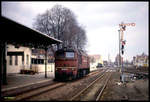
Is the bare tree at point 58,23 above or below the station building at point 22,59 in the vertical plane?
above

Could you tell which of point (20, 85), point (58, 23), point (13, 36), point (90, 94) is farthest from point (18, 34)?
A: point (58, 23)

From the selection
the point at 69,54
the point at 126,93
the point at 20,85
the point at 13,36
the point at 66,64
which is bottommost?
the point at 126,93

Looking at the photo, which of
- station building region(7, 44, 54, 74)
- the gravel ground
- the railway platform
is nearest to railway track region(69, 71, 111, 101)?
the gravel ground

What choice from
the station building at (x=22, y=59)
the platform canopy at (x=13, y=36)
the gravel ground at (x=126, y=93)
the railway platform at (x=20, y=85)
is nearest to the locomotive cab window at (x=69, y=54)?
the railway platform at (x=20, y=85)

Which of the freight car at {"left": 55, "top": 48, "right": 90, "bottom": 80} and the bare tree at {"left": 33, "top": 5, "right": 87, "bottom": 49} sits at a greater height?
the bare tree at {"left": 33, "top": 5, "right": 87, "bottom": 49}

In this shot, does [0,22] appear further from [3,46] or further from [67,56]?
[67,56]

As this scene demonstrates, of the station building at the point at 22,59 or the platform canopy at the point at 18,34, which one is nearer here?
the platform canopy at the point at 18,34

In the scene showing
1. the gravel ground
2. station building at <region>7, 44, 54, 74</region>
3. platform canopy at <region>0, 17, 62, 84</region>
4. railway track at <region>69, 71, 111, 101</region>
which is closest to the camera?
railway track at <region>69, 71, 111, 101</region>

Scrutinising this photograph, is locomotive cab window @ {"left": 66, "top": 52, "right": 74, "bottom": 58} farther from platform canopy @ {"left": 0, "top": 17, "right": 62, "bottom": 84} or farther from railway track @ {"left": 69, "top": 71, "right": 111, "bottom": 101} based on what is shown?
railway track @ {"left": 69, "top": 71, "right": 111, "bottom": 101}

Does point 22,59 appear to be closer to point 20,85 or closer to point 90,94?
point 20,85

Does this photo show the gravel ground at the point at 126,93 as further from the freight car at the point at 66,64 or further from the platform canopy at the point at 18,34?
the platform canopy at the point at 18,34

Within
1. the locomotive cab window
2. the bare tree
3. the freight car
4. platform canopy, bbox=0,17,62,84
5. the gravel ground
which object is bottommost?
the gravel ground

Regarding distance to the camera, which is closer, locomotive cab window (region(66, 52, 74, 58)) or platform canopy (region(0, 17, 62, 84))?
platform canopy (region(0, 17, 62, 84))

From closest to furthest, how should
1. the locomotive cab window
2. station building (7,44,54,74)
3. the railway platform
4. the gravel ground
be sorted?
1. the gravel ground
2. the railway platform
3. the locomotive cab window
4. station building (7,44,54,74)
